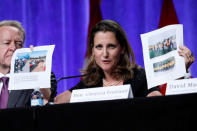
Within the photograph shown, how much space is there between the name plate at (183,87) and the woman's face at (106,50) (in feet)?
2.61

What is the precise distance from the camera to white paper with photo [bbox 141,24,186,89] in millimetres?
1620

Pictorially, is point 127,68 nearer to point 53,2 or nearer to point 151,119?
point 151,119

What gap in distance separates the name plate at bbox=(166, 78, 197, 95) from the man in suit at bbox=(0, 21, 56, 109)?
966 millimetres

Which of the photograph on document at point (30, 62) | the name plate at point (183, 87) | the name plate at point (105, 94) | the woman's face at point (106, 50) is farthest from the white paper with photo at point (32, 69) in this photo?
the name plate at point (183, 87)

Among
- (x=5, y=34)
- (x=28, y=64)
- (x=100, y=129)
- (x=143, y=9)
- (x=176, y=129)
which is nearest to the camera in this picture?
(x=176, y=129)

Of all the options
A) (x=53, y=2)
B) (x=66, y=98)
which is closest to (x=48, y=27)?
(x=53, y=2)

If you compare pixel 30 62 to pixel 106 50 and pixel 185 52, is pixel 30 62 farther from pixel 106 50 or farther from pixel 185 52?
pixel 185 52

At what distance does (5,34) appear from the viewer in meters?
2.44

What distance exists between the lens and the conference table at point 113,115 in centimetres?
123

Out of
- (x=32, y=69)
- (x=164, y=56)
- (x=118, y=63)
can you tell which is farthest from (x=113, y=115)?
(x=118, y=63)

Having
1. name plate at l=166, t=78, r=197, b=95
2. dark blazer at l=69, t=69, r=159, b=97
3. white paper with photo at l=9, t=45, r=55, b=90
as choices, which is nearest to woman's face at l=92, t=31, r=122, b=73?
dark blazer at l=69, t=69, r=159, b=97

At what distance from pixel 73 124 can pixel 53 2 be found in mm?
2545

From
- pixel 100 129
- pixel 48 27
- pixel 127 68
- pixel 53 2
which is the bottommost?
pixel 100 129

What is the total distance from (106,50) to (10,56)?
2.43 feet
